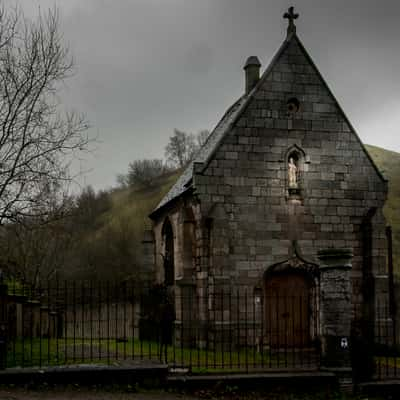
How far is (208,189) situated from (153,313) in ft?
24.8

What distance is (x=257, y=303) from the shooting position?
59.4 feet

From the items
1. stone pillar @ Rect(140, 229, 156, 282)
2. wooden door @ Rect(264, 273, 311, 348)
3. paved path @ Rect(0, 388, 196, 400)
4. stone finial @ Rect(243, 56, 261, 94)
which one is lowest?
paved path @ Rect(0, 388, 196, 400)

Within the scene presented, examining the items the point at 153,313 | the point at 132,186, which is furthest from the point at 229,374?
the point at 132,186

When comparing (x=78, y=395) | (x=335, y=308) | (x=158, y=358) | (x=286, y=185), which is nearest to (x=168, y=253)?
(x=286, y=185)

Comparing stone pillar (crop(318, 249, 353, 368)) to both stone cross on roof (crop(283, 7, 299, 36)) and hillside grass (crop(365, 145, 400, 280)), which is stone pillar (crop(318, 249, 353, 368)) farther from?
hillside grass (crop(365, 145, 400, 280))

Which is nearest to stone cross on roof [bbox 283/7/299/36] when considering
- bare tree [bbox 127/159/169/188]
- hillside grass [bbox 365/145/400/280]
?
hillside grass [bbox 365/145/400/280]

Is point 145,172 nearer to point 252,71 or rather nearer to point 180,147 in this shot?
point 180,147

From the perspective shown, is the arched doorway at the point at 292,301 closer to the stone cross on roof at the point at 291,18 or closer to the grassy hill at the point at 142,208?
the stone cross on roof at the point at 291,18

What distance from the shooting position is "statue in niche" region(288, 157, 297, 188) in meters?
19.1

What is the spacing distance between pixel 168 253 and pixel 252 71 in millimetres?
8109

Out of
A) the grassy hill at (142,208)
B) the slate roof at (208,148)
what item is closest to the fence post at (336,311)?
the slate roof at (208,148)

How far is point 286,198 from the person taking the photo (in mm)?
18938

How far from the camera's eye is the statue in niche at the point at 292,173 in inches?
752

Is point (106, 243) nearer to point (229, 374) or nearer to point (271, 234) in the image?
point (271, 234)
